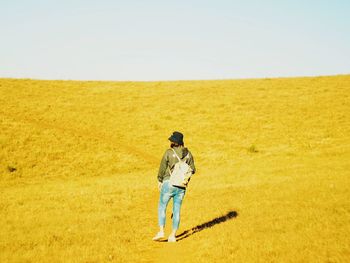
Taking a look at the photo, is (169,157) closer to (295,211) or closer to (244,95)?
(295,211)

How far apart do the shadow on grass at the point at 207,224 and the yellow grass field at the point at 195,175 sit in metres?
0.08

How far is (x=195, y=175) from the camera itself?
83.0 ft

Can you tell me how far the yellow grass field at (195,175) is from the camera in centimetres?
1062

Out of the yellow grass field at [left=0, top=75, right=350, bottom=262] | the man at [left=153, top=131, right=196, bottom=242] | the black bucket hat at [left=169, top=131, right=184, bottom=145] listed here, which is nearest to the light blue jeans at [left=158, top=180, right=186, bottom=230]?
the man at [left=153, top=131, right=196, bottom=242]

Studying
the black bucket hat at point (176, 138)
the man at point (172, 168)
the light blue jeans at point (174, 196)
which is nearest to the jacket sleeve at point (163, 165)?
the man at point (172, 168)

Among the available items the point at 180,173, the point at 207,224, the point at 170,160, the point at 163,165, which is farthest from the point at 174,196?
the point at 207,224

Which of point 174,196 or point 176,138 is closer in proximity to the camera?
point 176,138

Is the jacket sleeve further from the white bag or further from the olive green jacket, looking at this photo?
the white bag

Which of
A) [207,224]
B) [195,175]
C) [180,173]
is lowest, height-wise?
[195,175]

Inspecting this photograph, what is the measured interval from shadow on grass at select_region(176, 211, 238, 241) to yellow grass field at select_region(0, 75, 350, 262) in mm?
80

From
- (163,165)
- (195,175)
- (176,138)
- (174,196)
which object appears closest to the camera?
(176,138)

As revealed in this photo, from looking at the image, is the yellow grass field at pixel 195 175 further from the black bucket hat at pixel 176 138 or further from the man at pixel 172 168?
the black bucket hat at pixel 176 138

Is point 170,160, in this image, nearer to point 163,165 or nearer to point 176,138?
point 163,165

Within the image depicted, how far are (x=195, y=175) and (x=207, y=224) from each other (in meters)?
12.2
